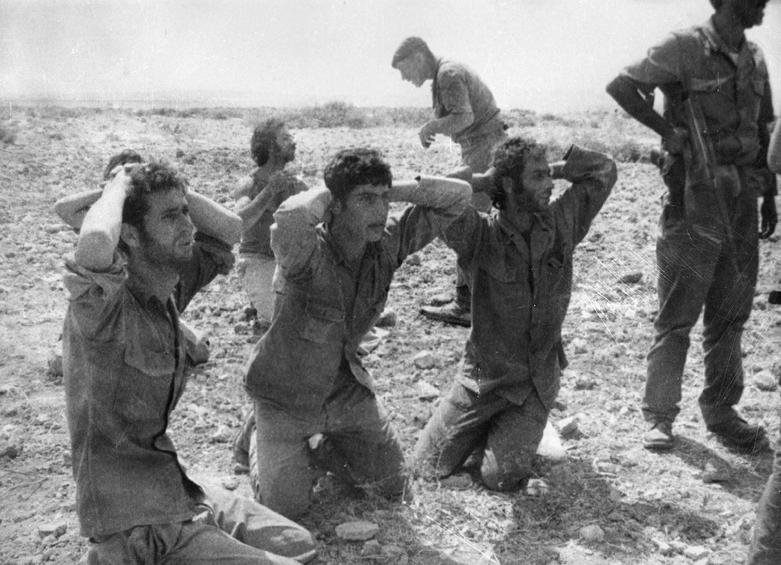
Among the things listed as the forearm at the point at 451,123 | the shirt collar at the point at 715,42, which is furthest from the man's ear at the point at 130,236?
the forearm at the point at 451,123

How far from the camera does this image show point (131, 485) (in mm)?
2938

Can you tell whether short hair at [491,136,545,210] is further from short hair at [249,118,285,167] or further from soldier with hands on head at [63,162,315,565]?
short hair at [249,118,285,167]

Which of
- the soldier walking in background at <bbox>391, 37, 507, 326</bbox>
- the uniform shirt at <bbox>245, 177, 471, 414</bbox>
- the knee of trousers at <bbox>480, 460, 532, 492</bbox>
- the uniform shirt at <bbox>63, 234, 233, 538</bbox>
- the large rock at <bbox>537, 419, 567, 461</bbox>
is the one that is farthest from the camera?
the soldier walking in background at <bbox>391, 37, 507, 326</bbox>

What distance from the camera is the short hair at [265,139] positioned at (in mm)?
6047

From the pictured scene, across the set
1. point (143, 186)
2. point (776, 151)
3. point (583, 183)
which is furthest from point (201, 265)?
point (776, 151)

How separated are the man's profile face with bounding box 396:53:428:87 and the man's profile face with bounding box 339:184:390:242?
3.21 metres

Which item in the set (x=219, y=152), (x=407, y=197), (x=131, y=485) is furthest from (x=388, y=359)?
(x=219, y=152)

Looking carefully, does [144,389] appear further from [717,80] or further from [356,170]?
[717,80]

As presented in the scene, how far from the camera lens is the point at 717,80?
435 cm

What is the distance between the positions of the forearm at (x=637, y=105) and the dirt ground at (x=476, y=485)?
1.69m

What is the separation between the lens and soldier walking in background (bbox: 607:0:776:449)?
4.37 meters

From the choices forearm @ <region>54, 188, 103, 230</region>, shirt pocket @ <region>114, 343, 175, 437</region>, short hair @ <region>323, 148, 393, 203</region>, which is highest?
short hair @ <region>323, 148, 393, 203</region>

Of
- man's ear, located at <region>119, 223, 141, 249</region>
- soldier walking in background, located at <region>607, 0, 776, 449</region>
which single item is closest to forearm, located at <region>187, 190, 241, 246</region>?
man's ear, located at <region>119, 223, 141, 249</region>

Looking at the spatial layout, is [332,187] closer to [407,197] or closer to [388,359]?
[407,197]
